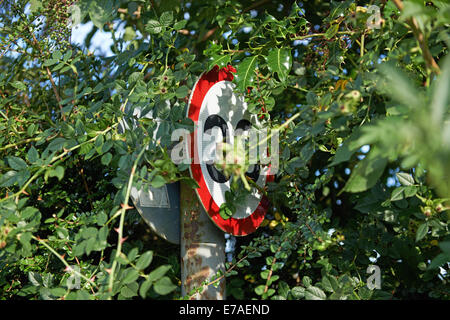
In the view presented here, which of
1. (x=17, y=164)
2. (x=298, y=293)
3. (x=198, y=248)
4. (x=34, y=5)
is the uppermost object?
(x=34, y=5)

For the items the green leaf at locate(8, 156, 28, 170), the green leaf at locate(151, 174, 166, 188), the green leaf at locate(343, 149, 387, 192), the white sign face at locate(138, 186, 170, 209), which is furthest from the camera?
the white sign face at locate(138, 186, 170, 209)

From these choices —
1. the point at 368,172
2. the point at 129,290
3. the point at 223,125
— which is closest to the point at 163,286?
the point at 129,290

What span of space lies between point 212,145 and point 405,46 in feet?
1.62

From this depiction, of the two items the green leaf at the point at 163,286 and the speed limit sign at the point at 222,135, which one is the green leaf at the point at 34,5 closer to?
the speed limit sign at the point at 222,135

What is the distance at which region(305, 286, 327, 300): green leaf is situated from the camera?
963 mm

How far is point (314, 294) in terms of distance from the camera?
0.97m

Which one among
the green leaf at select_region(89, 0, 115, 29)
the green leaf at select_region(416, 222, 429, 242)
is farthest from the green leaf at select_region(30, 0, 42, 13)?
the green leaf at select_region(416, 222, 429, 242)

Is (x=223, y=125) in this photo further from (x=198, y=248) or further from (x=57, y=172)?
(x=57, y=172)

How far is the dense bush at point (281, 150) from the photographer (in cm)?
84

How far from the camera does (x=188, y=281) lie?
114 cm

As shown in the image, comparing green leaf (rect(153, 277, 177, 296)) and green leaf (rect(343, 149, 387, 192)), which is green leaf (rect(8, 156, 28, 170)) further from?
green leaf (rect(343, 149, 387, 192))

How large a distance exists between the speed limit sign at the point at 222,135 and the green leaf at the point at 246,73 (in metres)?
0.06

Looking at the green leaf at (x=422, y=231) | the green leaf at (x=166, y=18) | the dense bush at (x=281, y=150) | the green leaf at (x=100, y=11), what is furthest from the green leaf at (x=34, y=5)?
the green leaf at (x=422, y=231)

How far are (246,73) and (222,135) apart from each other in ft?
0.57
